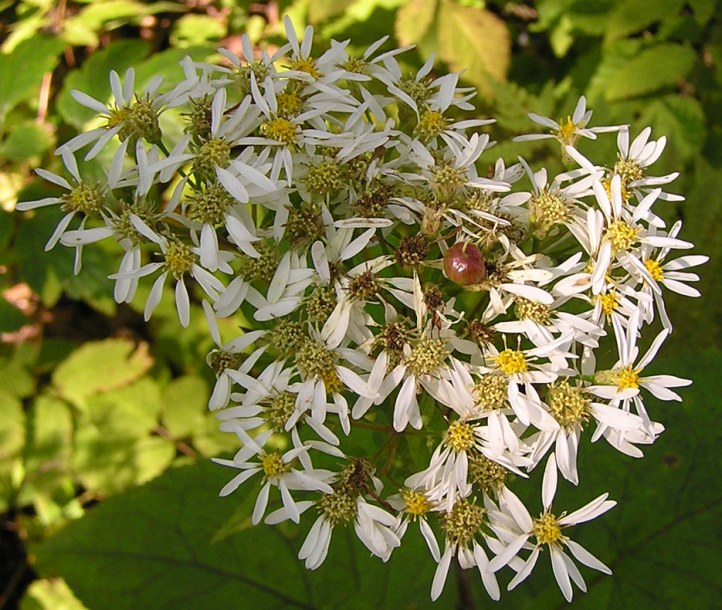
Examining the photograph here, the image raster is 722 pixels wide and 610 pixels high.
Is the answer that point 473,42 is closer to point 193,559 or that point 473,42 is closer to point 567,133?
point 567,133

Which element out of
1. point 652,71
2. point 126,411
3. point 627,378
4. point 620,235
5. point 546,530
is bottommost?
point 126,411

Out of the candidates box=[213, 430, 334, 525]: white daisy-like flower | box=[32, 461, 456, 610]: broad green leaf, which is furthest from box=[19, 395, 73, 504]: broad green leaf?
box=[213, 430, 334, 525]: white daisy-like flower

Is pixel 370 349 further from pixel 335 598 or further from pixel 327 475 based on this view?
pixel 335 598

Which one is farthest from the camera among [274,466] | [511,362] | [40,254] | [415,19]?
[415,19]

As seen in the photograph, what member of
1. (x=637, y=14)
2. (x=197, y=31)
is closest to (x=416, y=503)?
(x=637, y=14)

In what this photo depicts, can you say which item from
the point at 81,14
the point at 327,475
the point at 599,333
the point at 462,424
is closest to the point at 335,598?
the point at 327,475

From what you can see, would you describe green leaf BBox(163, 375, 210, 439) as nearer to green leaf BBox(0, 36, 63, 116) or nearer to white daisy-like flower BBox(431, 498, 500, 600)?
green leaf BBox(0, 36, 63, 116)
